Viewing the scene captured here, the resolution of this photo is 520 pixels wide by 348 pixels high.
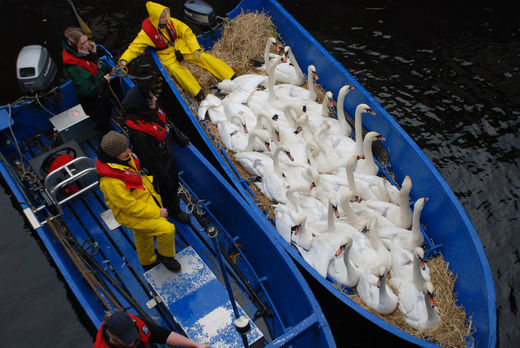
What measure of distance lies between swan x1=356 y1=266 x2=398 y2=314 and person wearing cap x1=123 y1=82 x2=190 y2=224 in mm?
2863

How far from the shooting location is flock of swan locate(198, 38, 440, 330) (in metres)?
5.39

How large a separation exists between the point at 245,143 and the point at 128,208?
295 cm

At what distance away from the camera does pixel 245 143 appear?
7375 millimetres

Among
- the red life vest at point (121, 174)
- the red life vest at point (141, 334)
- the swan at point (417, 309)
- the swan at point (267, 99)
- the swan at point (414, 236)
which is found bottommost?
the swan at point (417, 309)

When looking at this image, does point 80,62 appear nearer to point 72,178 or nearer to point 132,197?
point 72,178

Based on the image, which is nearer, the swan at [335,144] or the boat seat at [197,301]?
the boat seat at [197,301]

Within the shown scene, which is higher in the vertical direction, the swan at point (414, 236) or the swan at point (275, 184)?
the swan at point (275, 184)

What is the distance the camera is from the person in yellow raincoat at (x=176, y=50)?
797cm

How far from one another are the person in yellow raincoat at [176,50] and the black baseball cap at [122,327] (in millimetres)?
5337

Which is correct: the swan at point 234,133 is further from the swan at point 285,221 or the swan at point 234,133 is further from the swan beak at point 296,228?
the swan beak at point 296,228

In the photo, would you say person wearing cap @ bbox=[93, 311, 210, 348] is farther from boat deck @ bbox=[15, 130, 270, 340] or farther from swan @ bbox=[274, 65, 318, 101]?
swan @ bbox=[274, 65, 318, 101]

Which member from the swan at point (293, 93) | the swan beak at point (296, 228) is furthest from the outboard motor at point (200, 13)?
the swan beak at point (296, 228)

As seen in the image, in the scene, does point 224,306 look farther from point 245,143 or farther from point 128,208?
point 245,143

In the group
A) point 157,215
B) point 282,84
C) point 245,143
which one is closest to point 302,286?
point 157,215
